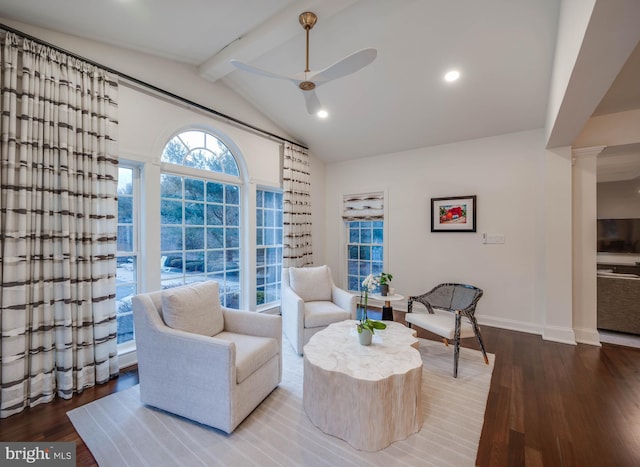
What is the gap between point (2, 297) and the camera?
1886mm

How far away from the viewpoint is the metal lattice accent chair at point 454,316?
2.54 meters

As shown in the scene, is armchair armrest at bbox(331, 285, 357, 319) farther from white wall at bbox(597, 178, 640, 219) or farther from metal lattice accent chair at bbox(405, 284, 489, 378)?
white wall at bbox(597, 178, 640, 219)

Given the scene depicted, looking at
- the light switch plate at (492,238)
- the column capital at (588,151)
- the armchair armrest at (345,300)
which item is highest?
the column capital at (588,151)

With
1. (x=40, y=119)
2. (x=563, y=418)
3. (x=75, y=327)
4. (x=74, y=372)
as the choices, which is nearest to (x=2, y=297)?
(x=75, y=327)

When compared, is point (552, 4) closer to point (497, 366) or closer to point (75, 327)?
point (497, 366)

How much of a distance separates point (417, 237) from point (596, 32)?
314cm

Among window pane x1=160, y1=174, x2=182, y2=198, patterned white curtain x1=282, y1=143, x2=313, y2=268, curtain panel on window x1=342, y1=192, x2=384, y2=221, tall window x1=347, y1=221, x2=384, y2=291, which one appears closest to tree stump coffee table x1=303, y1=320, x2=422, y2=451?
window pane x1=160, y1=174, x2=182, y2=198

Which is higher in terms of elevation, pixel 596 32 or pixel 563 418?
pixel 596 32

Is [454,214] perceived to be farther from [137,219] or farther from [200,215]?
[137,219]

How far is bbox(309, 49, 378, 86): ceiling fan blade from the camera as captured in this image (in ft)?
5.88

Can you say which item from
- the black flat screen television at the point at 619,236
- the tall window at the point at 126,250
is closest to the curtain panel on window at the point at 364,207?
the tall window at the point at 126,250

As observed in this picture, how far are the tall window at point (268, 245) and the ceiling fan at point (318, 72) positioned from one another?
2049 millimetres

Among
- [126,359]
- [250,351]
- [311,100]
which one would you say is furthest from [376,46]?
[126,359]

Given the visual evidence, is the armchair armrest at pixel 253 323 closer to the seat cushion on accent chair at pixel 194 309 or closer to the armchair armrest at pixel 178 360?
the seat cushion on accent chair at pixel 194 309
